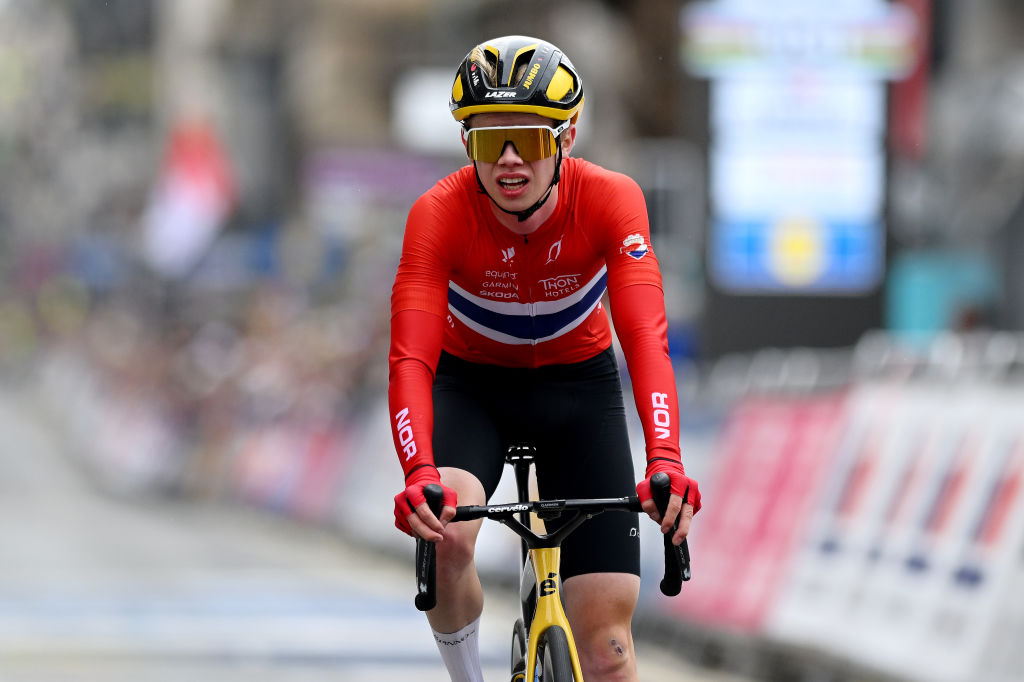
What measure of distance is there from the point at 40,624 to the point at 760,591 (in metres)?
5.26

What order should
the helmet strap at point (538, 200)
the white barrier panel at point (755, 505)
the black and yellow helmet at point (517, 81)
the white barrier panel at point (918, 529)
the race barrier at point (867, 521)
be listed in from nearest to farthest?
the black and yellow helmet at point (517, 81), the helmet strap at point (538, 200), the race barrier at point (867, 521), the white barrier panel at point (918, 529), the white barrier panel at point (755, 505)

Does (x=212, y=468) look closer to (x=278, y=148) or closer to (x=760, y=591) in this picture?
(x=760, y=591)

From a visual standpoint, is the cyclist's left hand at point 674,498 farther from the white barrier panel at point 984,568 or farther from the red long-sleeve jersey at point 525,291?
the white barrier panel at point 984,568

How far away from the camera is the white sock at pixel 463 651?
5.32 m

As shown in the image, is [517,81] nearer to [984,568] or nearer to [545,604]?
[545,604]

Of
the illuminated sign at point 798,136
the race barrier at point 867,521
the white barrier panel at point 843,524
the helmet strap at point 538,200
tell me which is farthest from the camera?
the illuminated sign at point 798,136

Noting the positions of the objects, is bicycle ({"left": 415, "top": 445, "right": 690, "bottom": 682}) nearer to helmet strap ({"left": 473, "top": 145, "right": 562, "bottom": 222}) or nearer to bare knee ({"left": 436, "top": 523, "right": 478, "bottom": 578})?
bare knee ({"left": 436, "top": 523, "right": 478, "bottom": 578})

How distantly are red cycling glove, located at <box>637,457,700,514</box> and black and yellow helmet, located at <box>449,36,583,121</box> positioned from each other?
38.5 inches

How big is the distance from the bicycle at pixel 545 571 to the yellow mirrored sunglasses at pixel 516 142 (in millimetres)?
924

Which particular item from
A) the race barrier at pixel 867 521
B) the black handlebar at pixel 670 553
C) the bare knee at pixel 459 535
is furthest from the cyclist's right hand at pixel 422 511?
the race barrier at pixel 867 521

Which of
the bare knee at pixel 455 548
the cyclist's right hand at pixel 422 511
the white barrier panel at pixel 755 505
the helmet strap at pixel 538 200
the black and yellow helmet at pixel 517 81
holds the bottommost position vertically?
the white barrier panel at pixel 755 505

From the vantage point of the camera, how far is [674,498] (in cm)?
463

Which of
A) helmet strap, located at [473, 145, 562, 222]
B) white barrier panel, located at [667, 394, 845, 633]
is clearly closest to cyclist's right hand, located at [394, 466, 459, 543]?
helmet strap, located at [473, 145, 562, 222]

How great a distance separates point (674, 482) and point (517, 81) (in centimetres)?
115
